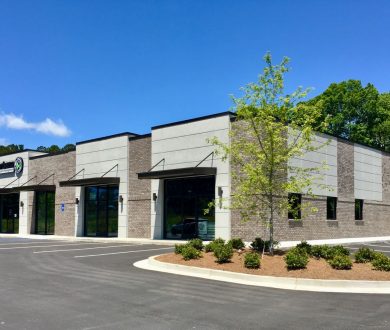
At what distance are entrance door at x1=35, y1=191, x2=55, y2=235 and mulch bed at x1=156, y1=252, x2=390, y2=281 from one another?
75.9ft

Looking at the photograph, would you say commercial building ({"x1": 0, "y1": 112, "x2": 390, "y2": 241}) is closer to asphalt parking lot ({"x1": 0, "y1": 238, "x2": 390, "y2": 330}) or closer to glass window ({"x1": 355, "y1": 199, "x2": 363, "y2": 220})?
glass window ({"x1": 355, "y1": 199, "x2": 363, "y2": 220})

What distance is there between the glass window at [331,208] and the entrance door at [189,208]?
819 cm

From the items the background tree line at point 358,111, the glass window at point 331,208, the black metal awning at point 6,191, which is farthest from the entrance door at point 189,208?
the background tree line at point 358,111

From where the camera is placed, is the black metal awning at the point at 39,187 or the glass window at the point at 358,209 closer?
the glass window at the point at 358,209

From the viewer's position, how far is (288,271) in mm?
12891

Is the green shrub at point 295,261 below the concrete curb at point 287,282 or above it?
above

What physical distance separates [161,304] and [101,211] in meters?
23.4

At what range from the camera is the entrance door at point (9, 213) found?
3988cm

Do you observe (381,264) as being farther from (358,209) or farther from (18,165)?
(18,165)

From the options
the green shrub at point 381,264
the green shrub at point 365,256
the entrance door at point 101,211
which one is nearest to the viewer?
the green shrub at point 381,264

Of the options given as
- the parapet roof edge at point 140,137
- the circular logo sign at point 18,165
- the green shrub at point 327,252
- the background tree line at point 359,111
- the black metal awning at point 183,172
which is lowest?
the green shrub at point 327,252

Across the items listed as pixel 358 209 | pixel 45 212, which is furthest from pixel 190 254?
pixel 45 212

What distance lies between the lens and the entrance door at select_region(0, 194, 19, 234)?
131 feet

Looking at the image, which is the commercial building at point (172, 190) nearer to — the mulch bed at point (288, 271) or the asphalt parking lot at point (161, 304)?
the mulch bed at point (288, 271)
